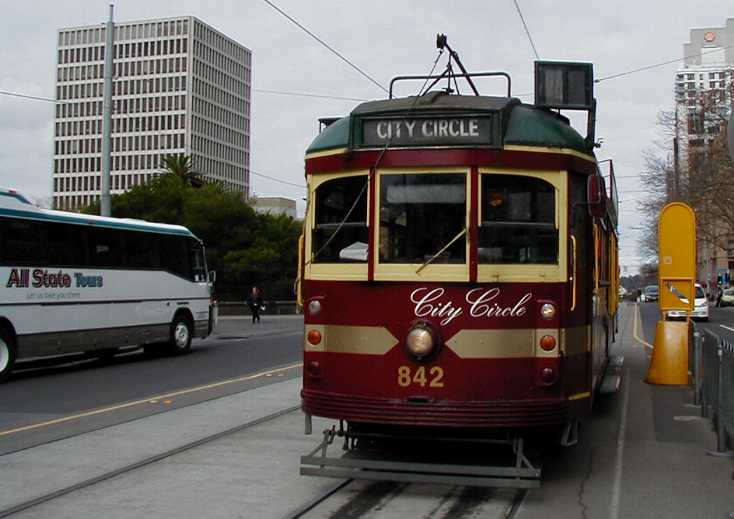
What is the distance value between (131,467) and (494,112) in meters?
4.44

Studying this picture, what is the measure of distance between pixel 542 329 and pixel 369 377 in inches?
54.3

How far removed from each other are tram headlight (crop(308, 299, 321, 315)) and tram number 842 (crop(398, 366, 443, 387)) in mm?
A: 882

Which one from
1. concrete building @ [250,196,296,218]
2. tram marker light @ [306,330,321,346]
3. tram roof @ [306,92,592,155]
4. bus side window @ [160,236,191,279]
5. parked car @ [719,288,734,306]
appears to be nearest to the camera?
tram roof @ [306,92,592,155]

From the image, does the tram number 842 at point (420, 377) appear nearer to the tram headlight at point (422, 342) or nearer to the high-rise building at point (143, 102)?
the tram headlight at point (422, 342)

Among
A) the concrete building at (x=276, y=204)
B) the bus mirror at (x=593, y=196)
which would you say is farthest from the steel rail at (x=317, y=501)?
the concrete building at (x=276, y=204)

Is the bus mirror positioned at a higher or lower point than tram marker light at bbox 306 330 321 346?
higher

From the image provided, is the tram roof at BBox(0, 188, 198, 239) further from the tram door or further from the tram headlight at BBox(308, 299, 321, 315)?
the tram door

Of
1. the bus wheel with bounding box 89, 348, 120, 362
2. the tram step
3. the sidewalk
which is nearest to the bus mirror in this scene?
the sidewalk

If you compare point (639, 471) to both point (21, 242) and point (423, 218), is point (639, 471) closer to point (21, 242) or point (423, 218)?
point (423, 218)

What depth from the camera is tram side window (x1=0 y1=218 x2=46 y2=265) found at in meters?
15.2

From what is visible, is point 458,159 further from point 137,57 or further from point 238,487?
point 137,57

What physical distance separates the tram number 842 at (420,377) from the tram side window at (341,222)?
946mm

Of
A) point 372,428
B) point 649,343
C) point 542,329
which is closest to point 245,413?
point 372,428

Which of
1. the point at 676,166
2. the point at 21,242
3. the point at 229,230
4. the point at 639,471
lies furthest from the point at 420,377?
the point at 229,230
